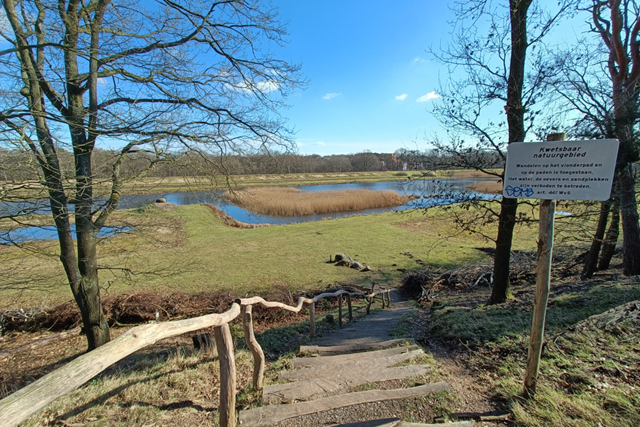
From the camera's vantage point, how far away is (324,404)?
259 centimetres

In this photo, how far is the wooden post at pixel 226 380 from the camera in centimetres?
240

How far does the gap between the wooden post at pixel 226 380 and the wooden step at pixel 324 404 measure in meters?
0.15

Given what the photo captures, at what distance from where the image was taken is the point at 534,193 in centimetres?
238

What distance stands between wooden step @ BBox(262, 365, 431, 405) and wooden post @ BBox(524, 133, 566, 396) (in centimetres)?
92

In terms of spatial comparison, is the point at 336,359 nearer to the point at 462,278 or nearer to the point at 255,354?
the point at 255,354

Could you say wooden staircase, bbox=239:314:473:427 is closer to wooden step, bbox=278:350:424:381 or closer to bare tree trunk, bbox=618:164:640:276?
wooden step, bbox=278:350:424:381

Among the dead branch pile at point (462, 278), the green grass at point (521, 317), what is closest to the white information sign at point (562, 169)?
the green grass at point (521, 317)

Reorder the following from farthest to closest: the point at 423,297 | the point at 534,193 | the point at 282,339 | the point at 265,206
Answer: the point at 265,206
the point at 423,297
the point at 282,339
the point at 534,193

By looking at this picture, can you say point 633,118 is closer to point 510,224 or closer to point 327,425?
point 510,224

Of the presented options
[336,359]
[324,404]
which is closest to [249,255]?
[336,359]

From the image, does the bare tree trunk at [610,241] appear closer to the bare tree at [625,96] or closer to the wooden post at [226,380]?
the bare tree at [625,96]

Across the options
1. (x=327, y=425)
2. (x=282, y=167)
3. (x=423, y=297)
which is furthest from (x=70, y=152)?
(x=423, y=297)

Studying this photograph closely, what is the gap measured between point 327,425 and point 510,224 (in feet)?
16.6

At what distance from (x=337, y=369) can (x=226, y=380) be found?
1294mm
